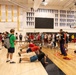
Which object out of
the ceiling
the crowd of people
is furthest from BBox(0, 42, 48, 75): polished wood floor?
the ceiling

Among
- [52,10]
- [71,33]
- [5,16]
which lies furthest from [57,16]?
[5,16]

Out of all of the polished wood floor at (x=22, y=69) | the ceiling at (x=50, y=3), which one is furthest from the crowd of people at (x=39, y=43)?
the ceiling at (x=50, y=3)

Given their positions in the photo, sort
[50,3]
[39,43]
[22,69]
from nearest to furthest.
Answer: [22,69] < [39,43] < [50,3]

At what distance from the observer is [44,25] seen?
21.5 m

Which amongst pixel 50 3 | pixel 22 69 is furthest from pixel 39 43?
pixel 22 69

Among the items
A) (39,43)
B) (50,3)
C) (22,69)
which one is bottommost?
(22,69)

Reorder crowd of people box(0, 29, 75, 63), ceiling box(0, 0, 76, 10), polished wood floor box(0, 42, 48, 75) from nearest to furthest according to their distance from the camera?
polished wood floor box(0, 42, 48, 75), crowd of people box(0, 29, 75, 63), ceiling box(0, 0, 76, 10)

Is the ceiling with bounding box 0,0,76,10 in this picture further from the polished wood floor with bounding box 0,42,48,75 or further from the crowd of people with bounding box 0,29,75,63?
the polished wood floor with bounding box 0,42,48,75

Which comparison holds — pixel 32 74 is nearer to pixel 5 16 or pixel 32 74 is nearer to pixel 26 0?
pixel 26 0

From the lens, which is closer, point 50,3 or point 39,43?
point 39,43

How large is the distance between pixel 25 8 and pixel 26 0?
7.12 feet

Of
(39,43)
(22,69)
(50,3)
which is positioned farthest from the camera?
(50,3)

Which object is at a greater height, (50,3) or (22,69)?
(50,3)

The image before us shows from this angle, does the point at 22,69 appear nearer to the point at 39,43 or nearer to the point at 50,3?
the point at 39,43
